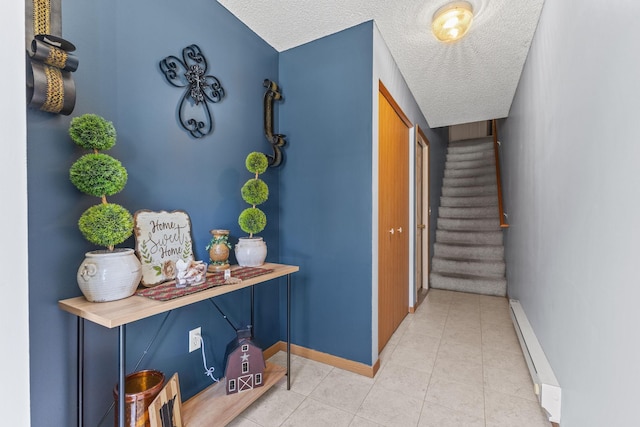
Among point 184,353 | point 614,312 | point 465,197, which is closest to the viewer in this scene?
point 614,312

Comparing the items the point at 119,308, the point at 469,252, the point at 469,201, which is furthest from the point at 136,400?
the point at 469,201

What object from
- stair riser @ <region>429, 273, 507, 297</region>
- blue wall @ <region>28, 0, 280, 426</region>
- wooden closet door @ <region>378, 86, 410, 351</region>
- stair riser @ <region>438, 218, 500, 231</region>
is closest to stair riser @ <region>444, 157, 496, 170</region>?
stair riser @ <region>438, 218, 500, 231</region>

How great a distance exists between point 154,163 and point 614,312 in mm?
1884

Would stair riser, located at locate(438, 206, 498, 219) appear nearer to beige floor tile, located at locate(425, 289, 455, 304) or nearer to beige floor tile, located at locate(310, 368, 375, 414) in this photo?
beige floor tile, located at locate(425, 289, 455, 304)

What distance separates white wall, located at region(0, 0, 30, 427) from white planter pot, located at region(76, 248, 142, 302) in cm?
44

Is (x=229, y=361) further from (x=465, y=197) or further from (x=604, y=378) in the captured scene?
(x=465, y=197)

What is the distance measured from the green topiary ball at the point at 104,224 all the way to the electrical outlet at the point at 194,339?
70 cm

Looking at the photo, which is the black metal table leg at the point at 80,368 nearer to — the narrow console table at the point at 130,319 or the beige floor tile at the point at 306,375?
the narrow console table at the point at 130,319

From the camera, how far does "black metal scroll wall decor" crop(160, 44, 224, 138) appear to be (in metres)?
1.42

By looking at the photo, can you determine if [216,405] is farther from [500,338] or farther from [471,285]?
[471,285]

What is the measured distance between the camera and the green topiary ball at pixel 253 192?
1639 mm

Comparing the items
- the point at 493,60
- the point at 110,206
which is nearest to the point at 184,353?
the point at 110,206

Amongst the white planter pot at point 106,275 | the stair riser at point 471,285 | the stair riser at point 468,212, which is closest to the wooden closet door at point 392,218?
the stair riser at point 471,285

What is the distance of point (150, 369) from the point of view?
131 centimetres
